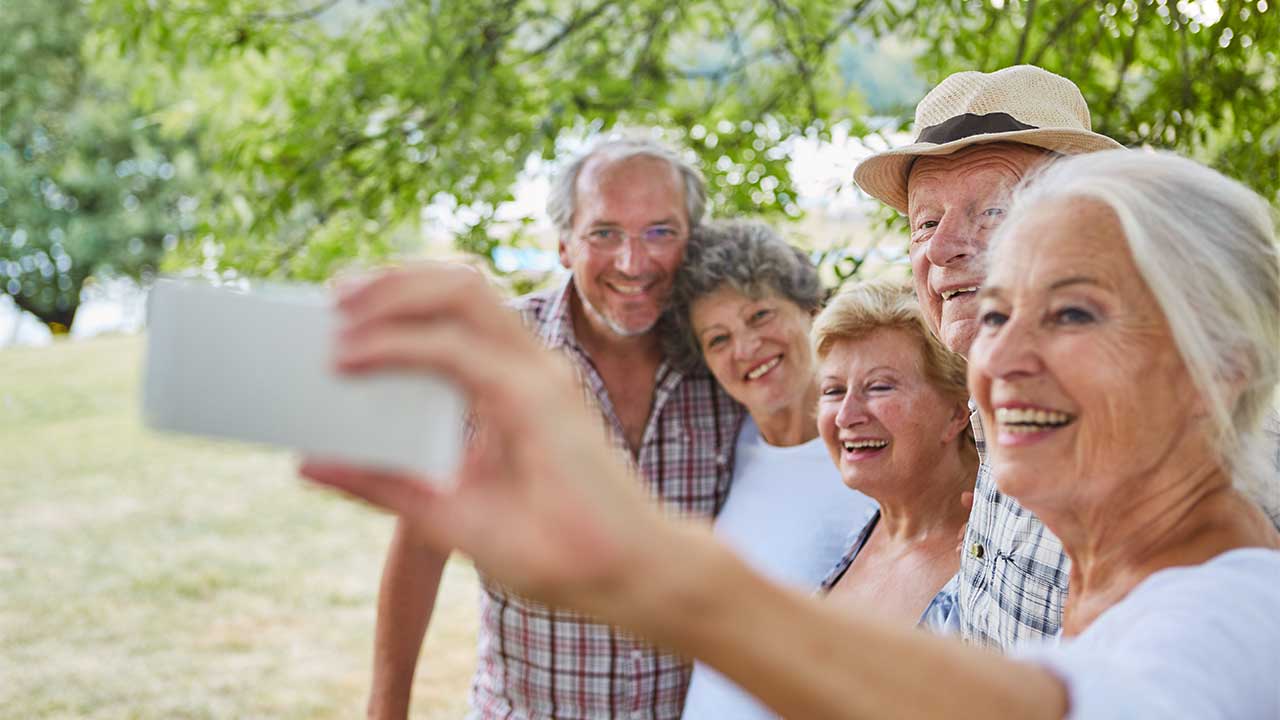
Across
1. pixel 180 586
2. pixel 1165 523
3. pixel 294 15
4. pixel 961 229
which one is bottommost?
pixel 180 586

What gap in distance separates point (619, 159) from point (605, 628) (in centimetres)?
123

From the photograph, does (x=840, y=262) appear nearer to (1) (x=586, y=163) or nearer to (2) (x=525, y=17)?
(1) (x=586, y=163)

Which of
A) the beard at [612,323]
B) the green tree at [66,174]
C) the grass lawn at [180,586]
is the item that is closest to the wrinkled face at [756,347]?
the beard at [612,323]

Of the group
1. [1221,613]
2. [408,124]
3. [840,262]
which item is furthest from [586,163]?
[1221,613]

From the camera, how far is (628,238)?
9.49ft

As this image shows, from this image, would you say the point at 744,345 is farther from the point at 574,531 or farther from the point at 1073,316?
the point at 574,531

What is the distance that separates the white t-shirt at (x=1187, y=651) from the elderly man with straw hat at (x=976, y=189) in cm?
65

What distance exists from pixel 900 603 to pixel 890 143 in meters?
1.55

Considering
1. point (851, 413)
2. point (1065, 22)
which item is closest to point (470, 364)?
point (851, 413)

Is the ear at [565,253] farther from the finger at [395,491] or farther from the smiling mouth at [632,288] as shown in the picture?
the finger at [395,491]

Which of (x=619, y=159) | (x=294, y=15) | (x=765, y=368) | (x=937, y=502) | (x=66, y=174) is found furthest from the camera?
(x=66, y=174)

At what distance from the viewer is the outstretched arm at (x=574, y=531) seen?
79 cm

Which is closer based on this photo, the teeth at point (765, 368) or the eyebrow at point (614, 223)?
the teeth at point (765, 368)

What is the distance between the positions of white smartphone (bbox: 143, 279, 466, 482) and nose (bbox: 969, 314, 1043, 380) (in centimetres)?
61
